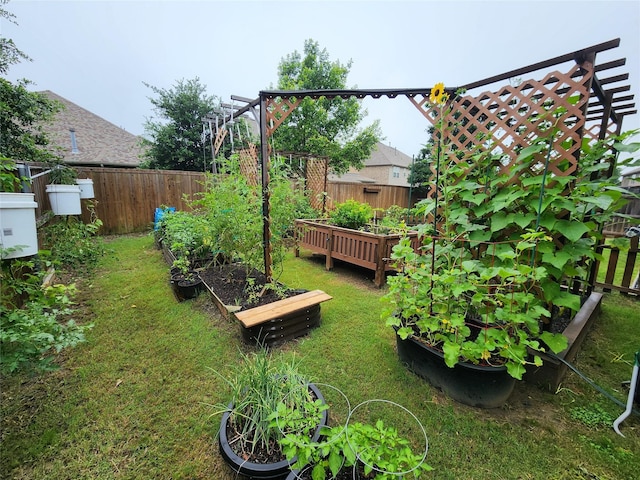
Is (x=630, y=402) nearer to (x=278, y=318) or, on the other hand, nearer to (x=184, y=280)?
(x=278, y=318)

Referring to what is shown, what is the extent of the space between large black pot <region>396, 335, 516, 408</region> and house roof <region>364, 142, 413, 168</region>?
884 inches

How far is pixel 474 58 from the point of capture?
15.3 ft

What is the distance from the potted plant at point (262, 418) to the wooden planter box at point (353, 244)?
1958 millimetres

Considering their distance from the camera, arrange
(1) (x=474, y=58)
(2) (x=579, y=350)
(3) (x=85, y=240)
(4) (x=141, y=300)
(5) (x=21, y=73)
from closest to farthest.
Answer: (2) (x=579, y=350)
(4) (x=141, y=300)
(3) (x=85, y=240)
(1) (x=474, y=58)
(5) (x=21, y=73)

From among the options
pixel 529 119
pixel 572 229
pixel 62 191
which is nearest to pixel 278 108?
pixel 529 119

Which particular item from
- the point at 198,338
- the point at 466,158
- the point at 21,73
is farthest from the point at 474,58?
the point at 21,73

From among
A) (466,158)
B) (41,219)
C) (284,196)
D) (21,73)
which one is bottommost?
(41,219)

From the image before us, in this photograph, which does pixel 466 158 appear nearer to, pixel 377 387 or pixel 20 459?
pixel 377 387

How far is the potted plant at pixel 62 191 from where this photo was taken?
150 inches

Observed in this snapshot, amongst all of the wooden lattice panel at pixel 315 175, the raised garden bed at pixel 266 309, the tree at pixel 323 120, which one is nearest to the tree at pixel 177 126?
the tree at pixel 323 120

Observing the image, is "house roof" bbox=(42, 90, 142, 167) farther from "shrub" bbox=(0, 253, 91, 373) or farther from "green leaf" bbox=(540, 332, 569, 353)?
"green leaf" bbox=(540, 332, 569, 353)

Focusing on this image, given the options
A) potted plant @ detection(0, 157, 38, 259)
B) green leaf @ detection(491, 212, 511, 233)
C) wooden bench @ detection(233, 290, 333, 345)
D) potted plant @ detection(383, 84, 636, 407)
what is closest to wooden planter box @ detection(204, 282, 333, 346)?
wooden bench @ detection(233, 290, 333, 345)

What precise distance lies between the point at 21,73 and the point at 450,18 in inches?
318

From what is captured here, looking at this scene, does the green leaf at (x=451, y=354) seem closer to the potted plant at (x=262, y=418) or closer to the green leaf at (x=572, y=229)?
the potted plant at (x=262, y=418)
